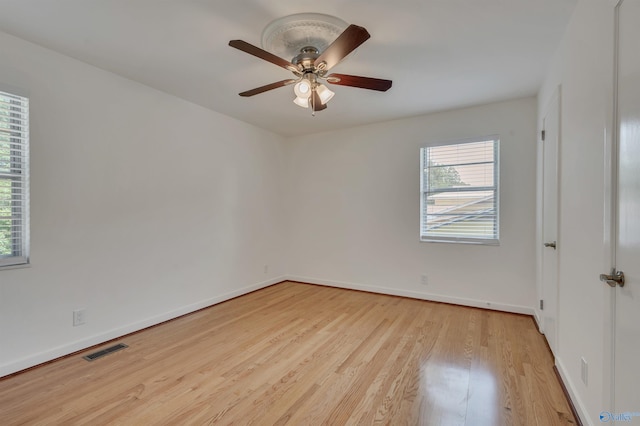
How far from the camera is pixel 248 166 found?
4.39 m

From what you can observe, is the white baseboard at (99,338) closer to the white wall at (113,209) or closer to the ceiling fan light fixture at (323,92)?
the white wall at (113,209)

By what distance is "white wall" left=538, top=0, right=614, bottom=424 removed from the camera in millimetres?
1417

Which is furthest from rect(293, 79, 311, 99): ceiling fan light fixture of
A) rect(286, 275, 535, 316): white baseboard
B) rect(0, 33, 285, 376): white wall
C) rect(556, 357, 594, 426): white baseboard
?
rect(286, 275, 535, 316): white baseboard

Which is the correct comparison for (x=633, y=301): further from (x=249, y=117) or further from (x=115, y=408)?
(x=249, y=117)

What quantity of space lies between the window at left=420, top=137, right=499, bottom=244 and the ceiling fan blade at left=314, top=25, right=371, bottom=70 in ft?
8.09

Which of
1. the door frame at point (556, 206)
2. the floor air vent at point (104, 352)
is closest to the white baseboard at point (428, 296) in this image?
the door frame at point (556, 206)

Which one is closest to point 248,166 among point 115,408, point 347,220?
point 347,220

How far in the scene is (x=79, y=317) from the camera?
256 cm

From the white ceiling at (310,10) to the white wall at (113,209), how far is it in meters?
0.33

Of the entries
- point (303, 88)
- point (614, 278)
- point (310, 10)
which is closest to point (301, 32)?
point (310, 10)

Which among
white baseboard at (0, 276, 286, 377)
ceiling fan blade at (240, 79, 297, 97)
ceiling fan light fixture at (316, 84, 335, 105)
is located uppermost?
ceiling fan blade at (240, 79, 297, 97)

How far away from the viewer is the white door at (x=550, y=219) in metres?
2.35

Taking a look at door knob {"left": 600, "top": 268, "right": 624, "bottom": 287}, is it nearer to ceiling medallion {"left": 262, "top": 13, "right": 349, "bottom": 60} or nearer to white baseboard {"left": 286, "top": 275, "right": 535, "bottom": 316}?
ceiling medallion {"left": 262, "top": 13, "right": 349, "bottom": 60}
